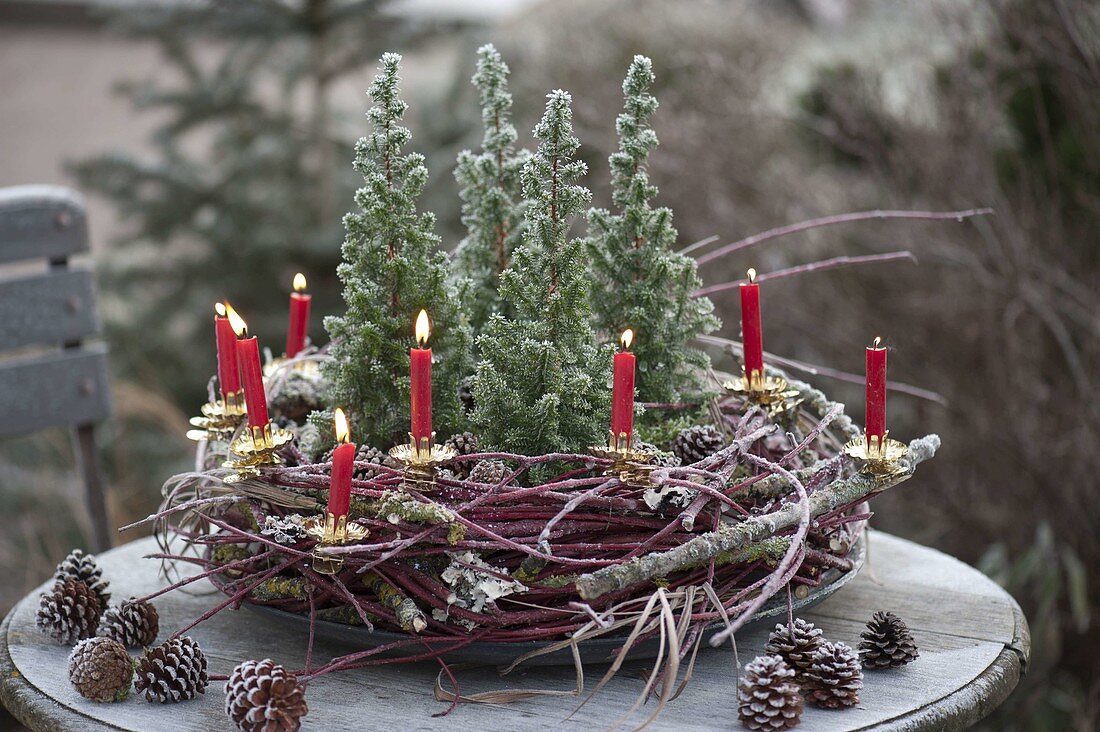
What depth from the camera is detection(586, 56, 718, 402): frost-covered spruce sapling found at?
4.53ft

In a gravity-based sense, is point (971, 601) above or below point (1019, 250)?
below

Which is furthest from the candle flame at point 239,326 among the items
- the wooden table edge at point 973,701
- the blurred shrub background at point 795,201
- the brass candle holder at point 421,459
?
the blurred shrub background at point 795,201

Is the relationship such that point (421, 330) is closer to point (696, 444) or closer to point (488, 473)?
point (488, 473)

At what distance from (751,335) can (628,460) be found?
34cm

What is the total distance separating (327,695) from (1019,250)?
190cm

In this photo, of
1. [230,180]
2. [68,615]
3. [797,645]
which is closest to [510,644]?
[797,645]

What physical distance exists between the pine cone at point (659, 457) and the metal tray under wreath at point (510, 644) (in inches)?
7.5

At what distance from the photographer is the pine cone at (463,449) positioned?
49.6 inches

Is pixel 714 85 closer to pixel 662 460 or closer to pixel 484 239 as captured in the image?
pixel 484 239

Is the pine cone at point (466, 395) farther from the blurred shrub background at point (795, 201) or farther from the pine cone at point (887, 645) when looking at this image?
the blurred shrub background at point (795, 201)

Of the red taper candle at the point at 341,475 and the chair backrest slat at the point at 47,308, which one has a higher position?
the chair backrest slat at the point at 47,308

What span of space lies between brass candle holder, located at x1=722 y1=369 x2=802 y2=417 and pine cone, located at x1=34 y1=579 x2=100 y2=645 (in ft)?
2.77

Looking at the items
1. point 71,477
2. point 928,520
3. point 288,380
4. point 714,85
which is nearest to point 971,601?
point 288,380

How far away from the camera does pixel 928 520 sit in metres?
3.05
